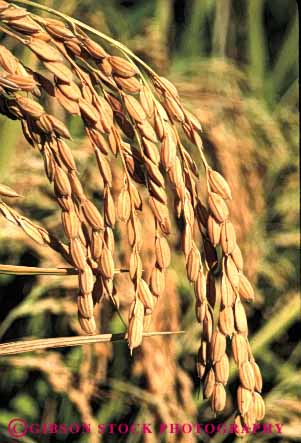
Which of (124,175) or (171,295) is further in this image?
(171,295)

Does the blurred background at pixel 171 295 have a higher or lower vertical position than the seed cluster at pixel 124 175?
lower

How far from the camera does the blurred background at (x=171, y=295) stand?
4.52ft

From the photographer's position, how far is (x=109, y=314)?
1.53m

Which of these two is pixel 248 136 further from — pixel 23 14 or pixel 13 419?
pixel 23 14

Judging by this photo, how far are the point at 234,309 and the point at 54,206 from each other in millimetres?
848

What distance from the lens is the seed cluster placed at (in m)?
0.71

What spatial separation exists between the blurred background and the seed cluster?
0.43m

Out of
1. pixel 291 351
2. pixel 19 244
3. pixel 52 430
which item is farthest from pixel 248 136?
pixel 52 430

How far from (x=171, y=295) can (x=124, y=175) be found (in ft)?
2.31

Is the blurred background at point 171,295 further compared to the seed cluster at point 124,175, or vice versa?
the blurred background at point 171,295

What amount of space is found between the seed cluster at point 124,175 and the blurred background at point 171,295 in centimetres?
43

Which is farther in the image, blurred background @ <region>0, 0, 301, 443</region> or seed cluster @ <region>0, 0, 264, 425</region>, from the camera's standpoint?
blurred background @ <region>0, 0, 301, 443</region>

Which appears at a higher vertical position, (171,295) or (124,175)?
(124,175)

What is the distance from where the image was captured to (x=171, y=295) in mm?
1436
